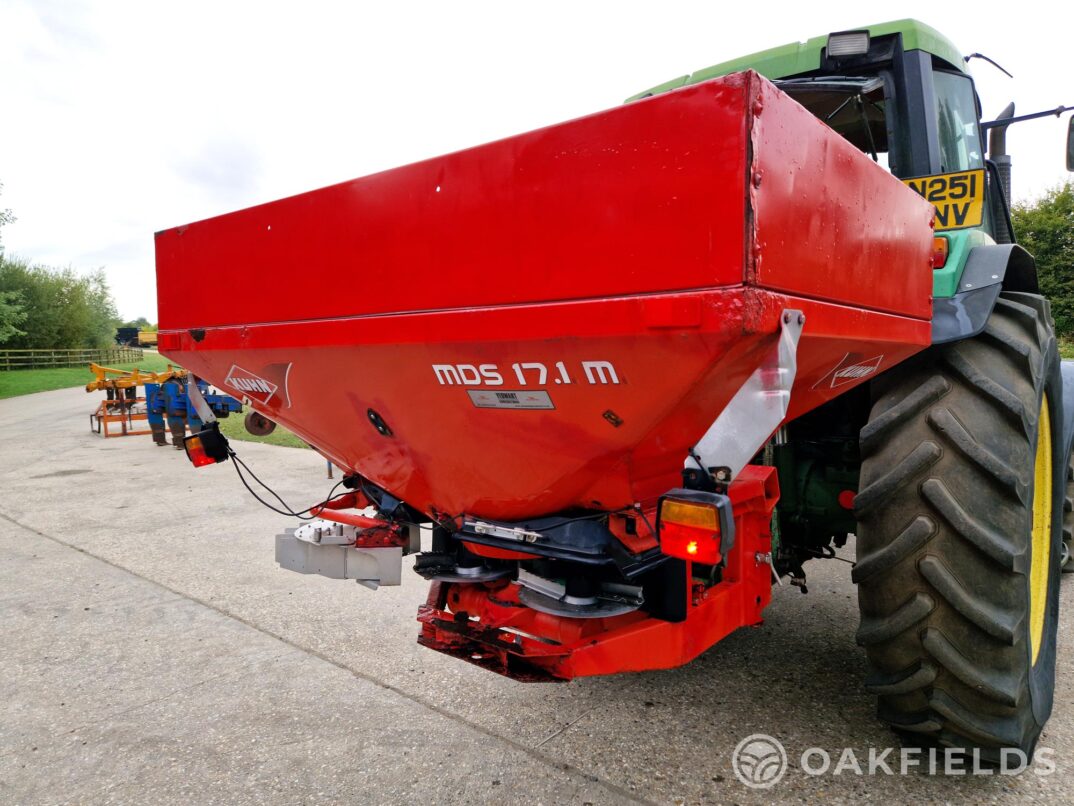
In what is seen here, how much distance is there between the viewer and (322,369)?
2010 millimetres

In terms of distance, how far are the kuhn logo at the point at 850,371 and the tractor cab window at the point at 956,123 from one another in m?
1.41

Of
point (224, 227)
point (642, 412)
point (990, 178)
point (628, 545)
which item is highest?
point (990, 178)

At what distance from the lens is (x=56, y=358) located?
37.0m

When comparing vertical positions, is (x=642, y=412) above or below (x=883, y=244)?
below

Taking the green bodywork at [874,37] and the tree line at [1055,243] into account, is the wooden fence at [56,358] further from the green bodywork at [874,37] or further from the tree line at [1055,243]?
the tree line at [1055,243]

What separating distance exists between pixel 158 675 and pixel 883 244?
332 centimetres

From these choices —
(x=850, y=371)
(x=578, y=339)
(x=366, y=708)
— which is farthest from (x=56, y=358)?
(x=850, y=371)

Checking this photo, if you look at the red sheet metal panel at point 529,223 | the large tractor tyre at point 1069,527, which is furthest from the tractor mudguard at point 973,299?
the large tractor tyre at point 1069,527

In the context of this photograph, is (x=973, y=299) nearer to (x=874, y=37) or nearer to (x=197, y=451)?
(x=874, y=37)

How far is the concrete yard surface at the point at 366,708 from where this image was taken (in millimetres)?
2215

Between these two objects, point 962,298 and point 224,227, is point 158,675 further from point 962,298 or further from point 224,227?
point 962,298

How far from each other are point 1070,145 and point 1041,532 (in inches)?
73.2

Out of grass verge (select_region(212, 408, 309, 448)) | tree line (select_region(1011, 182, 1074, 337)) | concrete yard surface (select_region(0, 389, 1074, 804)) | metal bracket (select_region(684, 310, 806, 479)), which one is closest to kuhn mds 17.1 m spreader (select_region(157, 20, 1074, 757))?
metal bracket (select_region(684, 310, 806, 479))

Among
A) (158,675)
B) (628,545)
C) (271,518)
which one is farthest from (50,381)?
(628,545)
